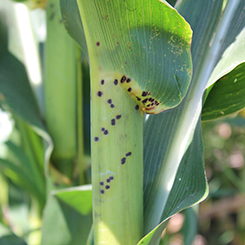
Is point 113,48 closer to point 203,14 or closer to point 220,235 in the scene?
point 203,14

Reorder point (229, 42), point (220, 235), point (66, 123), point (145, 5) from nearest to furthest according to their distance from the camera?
point (145, 5)
point (229, 42)
point (66, 123)
point (220, 235)

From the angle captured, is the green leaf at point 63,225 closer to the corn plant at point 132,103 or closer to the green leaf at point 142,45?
the corn plant at point 132,103

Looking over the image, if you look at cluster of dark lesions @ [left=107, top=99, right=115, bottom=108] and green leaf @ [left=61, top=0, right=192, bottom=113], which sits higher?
green leaf @ [left=61, top=0, right=192, bottom=113]

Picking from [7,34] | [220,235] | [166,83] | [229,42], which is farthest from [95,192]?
[220,235]

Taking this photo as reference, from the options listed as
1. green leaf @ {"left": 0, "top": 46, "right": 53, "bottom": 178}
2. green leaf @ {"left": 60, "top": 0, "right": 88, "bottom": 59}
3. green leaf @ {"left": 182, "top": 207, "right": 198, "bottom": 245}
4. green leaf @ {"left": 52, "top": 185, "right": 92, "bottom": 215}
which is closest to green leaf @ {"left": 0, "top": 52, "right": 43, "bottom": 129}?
green leaf @ {"left": 0, "top": 46, "right": 53, "bottom": 178}

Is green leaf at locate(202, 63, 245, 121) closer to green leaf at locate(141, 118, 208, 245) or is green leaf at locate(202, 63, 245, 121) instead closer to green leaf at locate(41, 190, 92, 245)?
green leaf at locate(141, 118, 208, 245)
